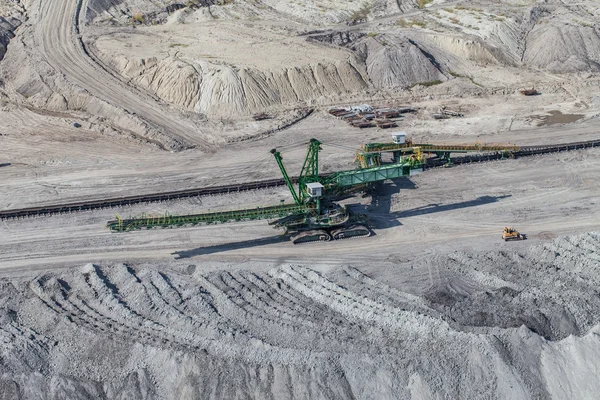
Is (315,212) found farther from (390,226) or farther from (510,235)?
(510,235)

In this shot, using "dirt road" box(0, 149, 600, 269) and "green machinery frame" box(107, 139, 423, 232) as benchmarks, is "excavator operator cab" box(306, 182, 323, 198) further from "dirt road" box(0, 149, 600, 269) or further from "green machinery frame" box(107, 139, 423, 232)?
"dirt road" box(0, 149, 600, 269)

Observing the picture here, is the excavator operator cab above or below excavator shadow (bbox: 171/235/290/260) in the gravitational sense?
above

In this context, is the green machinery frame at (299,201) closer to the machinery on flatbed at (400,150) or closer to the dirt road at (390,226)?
the dirt road at (390,226)

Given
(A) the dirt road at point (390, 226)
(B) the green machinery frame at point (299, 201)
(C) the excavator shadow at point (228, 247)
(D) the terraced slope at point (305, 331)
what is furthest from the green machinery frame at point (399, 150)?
(D) the terraced slope at point (305, 331)

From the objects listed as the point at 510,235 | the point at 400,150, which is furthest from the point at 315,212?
the point at 510,235

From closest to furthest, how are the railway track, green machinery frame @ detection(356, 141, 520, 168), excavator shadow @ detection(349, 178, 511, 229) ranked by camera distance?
1. excavator shadow @ detection(349, 178, 511, 229)
2. the railway track
3. green machinery frame @ detection(356, 141, 520, 168)

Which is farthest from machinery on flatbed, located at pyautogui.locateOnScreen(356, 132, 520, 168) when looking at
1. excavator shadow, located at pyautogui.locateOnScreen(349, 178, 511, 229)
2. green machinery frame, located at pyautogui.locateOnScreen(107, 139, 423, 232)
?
green machinery frame, located at pyautogui.locateOnScreen(107, 139, 423, 232)

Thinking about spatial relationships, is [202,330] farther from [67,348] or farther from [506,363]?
[506,363]
